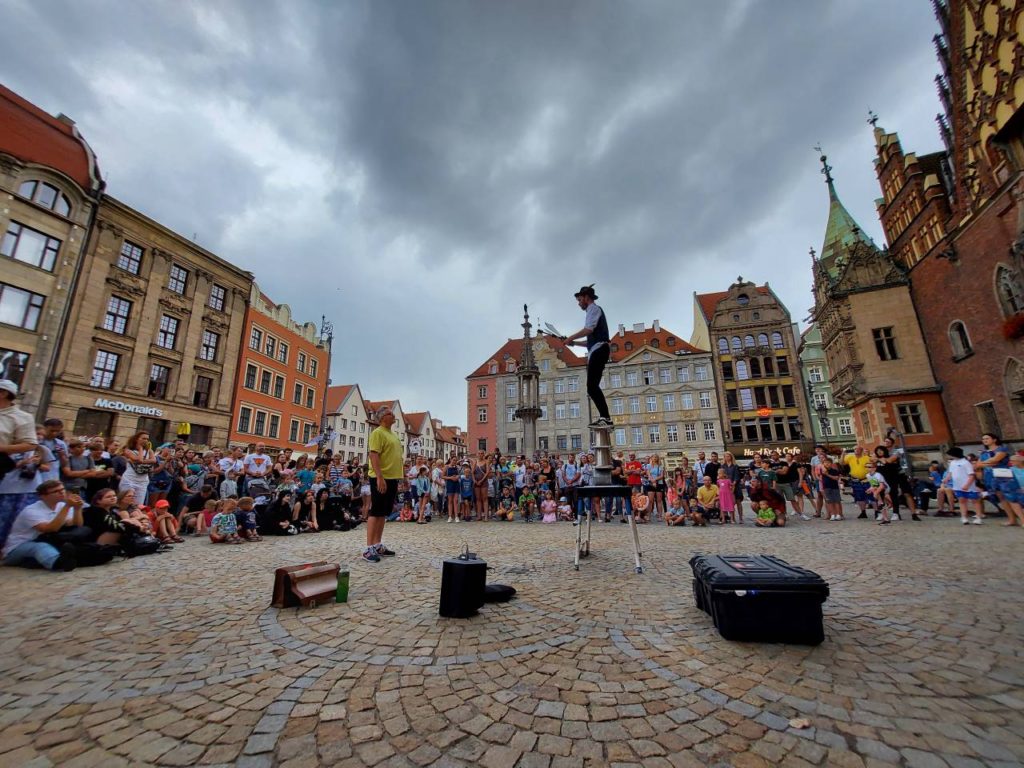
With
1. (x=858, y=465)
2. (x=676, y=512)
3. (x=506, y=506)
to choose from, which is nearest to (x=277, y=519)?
(x=506, y=506)

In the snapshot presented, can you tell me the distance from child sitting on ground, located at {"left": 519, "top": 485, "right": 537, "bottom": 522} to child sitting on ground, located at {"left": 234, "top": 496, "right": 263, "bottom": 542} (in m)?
8.04

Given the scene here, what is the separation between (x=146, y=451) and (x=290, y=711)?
412 inches

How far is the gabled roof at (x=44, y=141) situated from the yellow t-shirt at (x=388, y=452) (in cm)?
2954

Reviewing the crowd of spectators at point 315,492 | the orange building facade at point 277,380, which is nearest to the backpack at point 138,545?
the crowd of spectators at point 315,492

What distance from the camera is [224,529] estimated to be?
337 inches

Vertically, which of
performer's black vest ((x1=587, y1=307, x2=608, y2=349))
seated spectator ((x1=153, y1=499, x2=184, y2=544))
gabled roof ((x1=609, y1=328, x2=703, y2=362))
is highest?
gabled roof ((x1=609, y1=328, x2=703, y2=362))

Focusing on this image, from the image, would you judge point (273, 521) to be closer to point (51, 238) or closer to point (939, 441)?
point (51, 238)

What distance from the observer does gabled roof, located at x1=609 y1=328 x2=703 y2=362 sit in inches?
1983

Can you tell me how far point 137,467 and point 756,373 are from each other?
50874 millimetres

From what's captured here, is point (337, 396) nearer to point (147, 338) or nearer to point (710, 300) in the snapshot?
point (147, 338)

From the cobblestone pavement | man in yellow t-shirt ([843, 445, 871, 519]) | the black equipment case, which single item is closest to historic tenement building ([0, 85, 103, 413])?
the cobblestone pavement

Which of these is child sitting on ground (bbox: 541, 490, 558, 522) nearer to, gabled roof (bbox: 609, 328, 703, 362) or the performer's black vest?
the performer's black vest

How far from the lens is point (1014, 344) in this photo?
57.7ft

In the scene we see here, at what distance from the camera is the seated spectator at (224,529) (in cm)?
856
